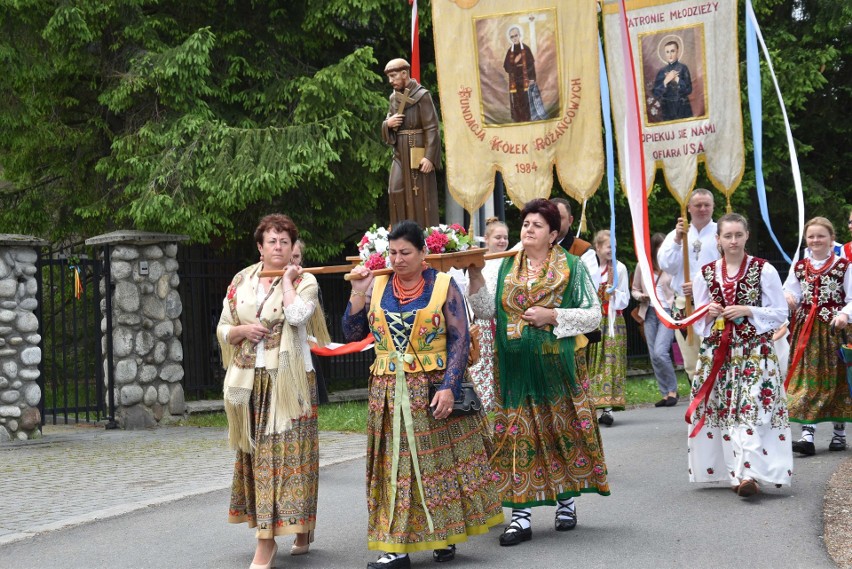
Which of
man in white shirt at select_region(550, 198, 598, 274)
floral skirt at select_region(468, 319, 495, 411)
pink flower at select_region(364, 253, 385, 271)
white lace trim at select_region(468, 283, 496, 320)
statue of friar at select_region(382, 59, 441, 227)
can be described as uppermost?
statue of friar at select_region(382, 59, 441, 227)

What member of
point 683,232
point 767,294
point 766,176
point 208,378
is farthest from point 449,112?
point 766,176

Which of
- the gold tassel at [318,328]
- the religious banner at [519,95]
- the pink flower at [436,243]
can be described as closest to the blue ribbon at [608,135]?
the religious banner at [519,95]

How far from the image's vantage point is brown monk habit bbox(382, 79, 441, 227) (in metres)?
7.98

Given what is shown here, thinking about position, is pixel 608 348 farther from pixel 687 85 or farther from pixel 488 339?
pixel 488 339

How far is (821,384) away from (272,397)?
17.9ft

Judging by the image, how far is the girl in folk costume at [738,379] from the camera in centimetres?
756

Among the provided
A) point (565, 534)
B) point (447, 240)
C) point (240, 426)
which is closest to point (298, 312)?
point (240, 426)

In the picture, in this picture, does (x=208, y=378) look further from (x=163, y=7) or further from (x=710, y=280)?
(x=710, y=280)

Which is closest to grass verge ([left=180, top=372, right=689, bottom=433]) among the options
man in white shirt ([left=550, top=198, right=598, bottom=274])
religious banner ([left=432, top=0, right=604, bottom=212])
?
religious banner ([left=432, top=0, right=604, bottom=212])

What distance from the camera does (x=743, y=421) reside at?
7.61 metres

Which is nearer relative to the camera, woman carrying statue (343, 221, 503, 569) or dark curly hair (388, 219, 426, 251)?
woman carrying statue (343, 221, 503, 569)

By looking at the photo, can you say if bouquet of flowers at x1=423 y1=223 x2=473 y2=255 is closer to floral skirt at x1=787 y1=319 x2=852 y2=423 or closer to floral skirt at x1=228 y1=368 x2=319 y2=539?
floral skirt at x1=228 y1=368 x2=319 y2=539

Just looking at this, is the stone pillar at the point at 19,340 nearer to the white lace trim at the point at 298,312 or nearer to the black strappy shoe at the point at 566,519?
the white lace trim at the point at 298,312

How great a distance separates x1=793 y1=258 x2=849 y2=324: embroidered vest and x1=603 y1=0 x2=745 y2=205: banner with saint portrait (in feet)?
3.14
